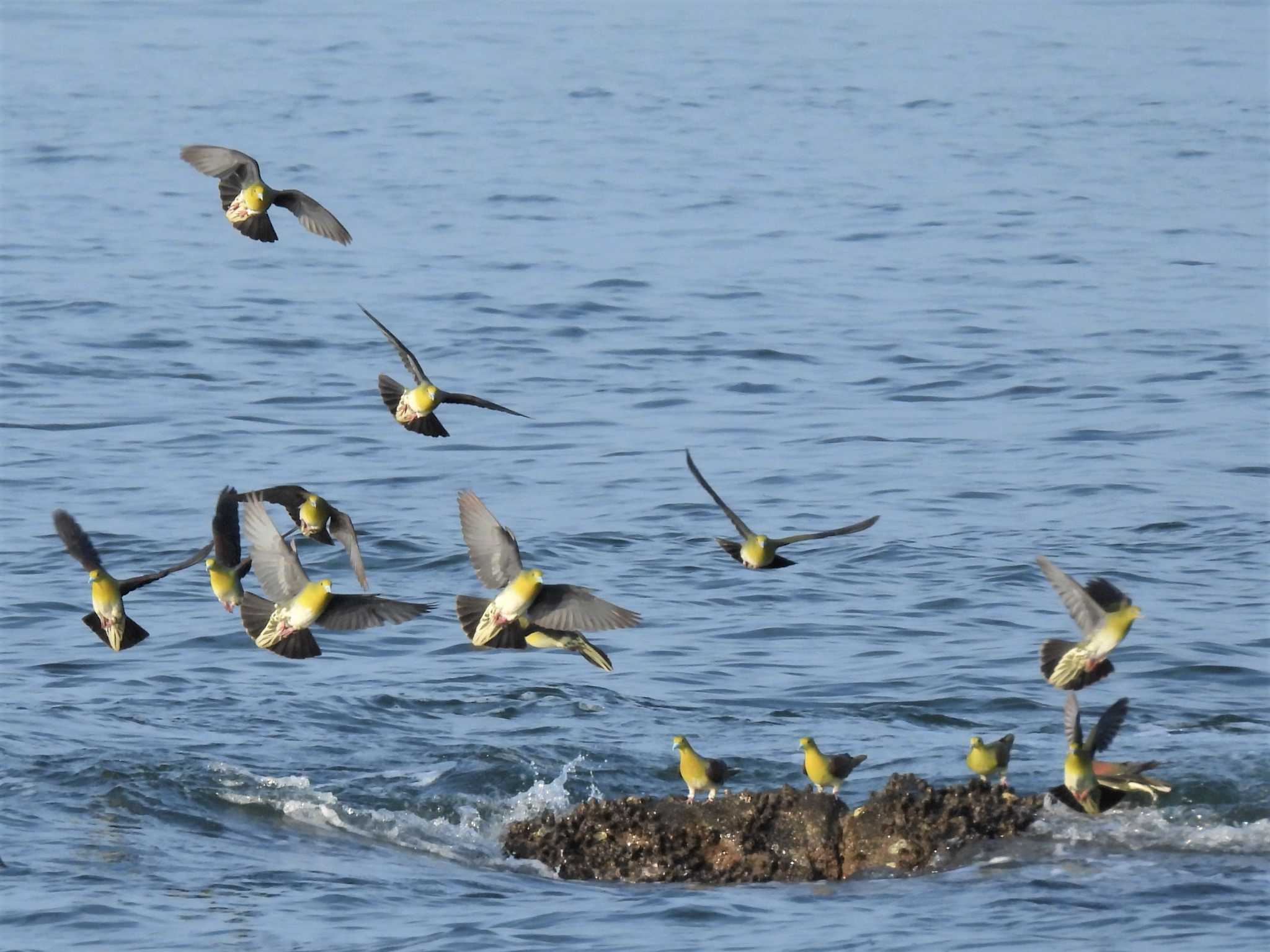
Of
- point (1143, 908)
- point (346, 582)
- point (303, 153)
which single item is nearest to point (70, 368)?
point (346, 582)

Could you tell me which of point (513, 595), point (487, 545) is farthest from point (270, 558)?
point (513, 595)

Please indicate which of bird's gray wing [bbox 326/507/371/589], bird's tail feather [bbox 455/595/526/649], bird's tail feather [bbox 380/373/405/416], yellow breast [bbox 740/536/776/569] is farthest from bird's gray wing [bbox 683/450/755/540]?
bird's tail feather [bbox 380/373/405/416]

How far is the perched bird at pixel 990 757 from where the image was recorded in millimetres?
10016

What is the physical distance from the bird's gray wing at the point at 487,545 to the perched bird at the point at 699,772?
1.79 metres

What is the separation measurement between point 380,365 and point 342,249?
749 cm

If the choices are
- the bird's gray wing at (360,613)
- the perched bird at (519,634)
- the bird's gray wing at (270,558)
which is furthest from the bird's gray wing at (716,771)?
the bird's gray wing at (270,558)

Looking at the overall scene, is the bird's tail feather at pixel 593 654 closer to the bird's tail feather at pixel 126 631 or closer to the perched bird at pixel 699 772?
the perched bird at pixel 699 772

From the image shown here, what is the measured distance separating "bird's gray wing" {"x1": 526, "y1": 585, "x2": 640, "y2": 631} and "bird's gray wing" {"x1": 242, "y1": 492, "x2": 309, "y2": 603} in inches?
39.1

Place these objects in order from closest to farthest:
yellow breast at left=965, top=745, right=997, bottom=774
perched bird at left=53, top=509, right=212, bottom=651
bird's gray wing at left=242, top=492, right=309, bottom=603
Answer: bird's gray wing at left=242, top=492, right=309, bottom=603 → perched bird at left=53, top=509, right=212, bottom=651 → yellow breast at left=965, top=745, right=997, bottom=774

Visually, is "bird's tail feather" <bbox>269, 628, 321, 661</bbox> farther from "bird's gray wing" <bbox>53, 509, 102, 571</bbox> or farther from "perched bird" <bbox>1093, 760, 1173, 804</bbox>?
"perched bird" <bbox>1093, 760, 1173, 804</bbox>

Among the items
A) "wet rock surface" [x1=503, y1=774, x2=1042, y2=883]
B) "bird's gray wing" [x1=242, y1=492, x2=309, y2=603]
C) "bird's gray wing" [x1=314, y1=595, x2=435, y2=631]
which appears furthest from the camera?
"wet rock surface" [x1=503, y1=774, x2=1042, y2=883]

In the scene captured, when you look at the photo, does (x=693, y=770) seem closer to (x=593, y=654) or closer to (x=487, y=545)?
(x=593, y=654)

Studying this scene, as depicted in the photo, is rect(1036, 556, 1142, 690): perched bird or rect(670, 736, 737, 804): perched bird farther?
rect(670, 736, 737, 804): perched bird

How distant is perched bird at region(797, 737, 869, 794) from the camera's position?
9.89 m
